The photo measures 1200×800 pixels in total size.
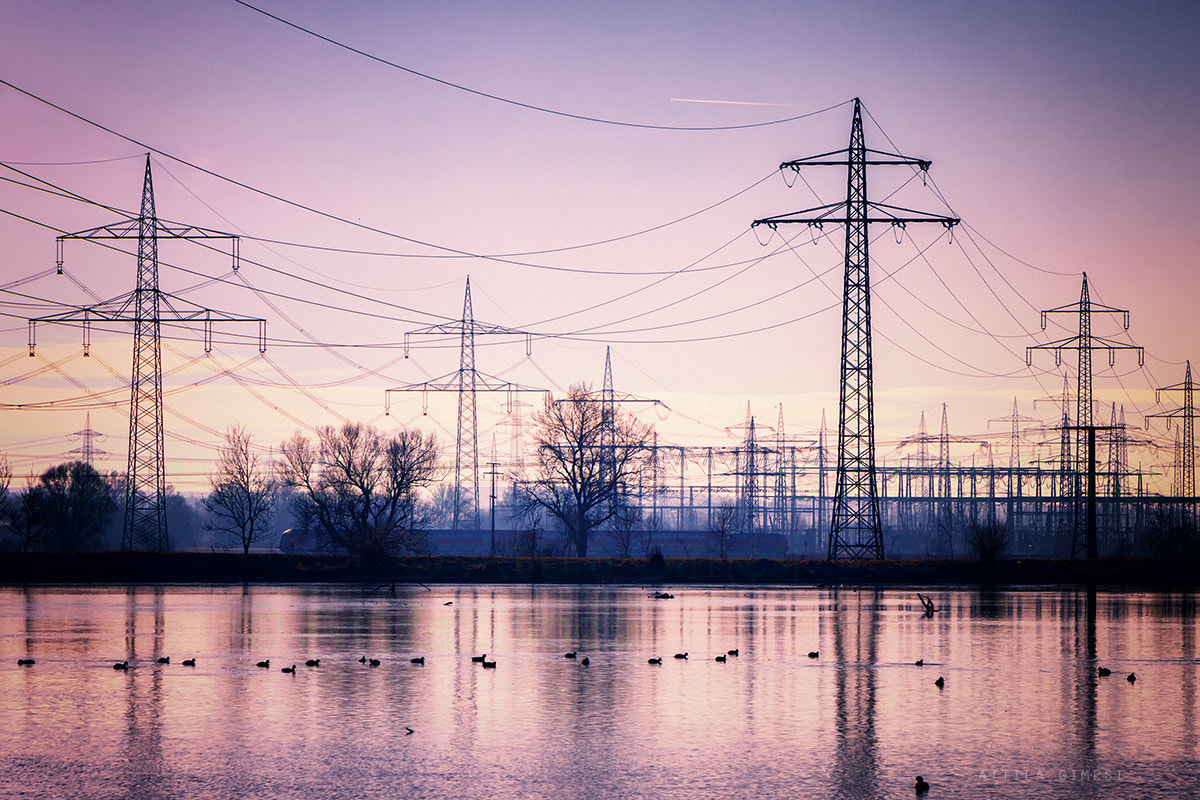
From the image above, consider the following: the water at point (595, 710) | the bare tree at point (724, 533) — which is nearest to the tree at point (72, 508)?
the bare tree at point (724, 533)

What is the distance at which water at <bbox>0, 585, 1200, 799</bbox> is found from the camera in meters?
13.0

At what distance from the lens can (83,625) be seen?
3222 cm

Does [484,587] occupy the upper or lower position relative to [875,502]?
lower

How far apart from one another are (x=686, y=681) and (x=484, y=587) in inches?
1501

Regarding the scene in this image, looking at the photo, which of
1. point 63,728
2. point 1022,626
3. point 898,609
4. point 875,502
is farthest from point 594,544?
point 63,728

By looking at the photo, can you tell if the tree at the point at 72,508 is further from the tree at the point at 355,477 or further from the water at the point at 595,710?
the water at the point at 595,710

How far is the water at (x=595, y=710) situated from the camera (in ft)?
42.8

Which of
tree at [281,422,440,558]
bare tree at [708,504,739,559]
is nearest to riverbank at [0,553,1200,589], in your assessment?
tree at [281,422,440,558]

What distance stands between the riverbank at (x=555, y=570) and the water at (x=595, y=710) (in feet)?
89.6

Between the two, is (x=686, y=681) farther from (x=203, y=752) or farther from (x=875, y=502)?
(x=875, y=502)

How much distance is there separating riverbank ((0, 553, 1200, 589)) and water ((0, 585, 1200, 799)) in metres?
27.3

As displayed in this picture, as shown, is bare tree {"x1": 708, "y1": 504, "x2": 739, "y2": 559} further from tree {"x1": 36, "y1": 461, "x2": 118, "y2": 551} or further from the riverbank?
tree {"x1": 36, "y1": 461, "x2": 118, "y2": 551}

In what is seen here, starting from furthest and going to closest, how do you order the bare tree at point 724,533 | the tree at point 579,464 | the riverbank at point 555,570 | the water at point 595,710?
the bare tree at point 724,533
the tree at point 579,464
the riverbank at point 555,570
the water at point 595,710

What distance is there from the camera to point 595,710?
17672 millimetres
